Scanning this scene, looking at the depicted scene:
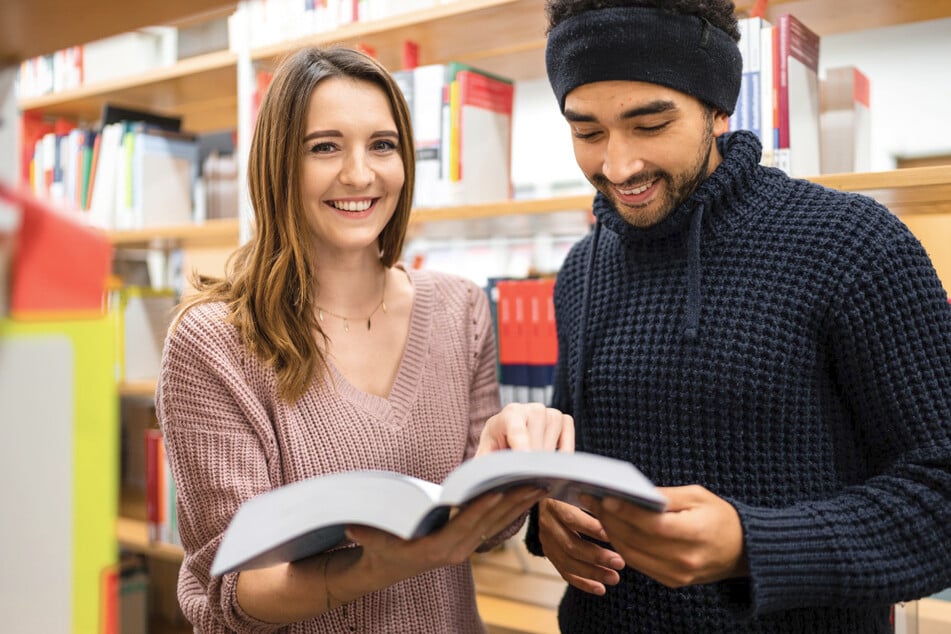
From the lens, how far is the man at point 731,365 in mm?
899

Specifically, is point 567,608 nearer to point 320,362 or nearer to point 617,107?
point 320,362

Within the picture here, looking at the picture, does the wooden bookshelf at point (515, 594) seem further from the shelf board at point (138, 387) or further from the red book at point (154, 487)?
the shelf board at point (138, 387)

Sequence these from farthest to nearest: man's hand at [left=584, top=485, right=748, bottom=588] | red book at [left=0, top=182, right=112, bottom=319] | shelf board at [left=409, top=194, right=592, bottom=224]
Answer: shelf board at [left=409, top=194, right=592, bottom=224] → man's hand at [left=584, top=485, right=748, bottom=588] → red book at [left=0, top=182, right=112, bottom=319]

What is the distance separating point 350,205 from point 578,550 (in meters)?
0.63

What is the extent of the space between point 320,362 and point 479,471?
612 millimetres

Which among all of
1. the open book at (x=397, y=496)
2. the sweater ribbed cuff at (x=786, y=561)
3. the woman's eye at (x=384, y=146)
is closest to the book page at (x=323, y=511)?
the open book at (x=397, y=496)

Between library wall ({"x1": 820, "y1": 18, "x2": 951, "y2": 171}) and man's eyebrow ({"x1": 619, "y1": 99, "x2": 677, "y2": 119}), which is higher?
library wall ({"x1": 820, "y1": 18, "x2": 951, "y2": 171})

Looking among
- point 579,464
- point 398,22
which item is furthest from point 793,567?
point 398,22

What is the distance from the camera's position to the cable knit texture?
1117mm

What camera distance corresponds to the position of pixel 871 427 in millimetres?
981

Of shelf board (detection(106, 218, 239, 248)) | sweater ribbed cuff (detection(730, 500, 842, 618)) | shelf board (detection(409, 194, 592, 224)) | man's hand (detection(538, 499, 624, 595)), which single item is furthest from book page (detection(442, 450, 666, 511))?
shelf board (detection(106, 218, 239, 248))

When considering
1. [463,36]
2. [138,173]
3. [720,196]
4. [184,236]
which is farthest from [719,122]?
[138,173]

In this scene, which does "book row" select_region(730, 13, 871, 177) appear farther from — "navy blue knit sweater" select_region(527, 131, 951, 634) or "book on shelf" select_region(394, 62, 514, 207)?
"book on shelf" select_region(394, 62, 514, 207)

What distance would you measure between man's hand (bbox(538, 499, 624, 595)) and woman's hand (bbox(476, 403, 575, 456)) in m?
0.16
